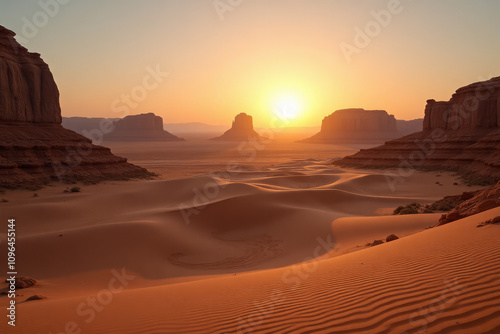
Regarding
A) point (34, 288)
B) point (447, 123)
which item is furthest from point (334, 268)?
point (447, 123)

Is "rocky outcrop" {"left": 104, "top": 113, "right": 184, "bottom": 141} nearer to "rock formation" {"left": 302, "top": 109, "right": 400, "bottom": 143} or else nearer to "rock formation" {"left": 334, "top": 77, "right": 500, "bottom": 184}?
"rock formation" {"left": 302, "top": 109, "right": 400, "bottom": 143}

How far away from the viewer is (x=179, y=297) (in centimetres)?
634

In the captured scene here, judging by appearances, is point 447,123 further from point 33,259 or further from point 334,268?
point 33,259

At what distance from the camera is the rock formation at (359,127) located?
14762 cm

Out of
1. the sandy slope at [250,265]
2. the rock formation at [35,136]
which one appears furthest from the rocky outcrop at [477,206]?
the rock formation at [35,136]

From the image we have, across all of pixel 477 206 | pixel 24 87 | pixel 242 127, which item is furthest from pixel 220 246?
pixel 242 127

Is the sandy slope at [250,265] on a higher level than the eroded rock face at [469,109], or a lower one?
lower

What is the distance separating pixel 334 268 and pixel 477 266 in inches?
109

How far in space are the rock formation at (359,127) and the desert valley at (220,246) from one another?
116m

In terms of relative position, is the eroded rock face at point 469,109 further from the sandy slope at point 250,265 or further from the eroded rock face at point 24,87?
the eroded rock face at point 24,87

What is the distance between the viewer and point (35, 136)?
27.4m

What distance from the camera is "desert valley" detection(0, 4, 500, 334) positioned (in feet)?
14.7

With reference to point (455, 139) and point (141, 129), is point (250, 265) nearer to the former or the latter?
point (455, 139)

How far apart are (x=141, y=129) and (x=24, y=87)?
473 feet
